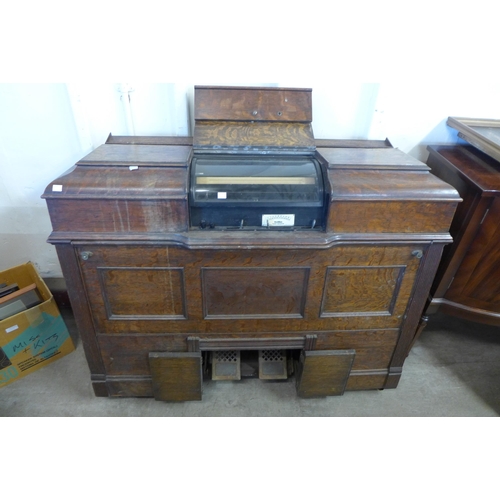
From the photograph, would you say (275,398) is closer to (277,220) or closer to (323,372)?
(323,372)

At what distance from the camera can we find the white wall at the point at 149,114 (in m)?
1.56

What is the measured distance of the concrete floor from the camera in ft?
5.43

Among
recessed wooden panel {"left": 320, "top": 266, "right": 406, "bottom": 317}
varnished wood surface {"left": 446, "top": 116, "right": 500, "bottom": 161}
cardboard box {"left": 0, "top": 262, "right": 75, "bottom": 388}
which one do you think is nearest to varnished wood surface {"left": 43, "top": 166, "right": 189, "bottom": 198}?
recessed wooden panel {"left": 320, "top": 266, "right": 406, "bottom": 317}

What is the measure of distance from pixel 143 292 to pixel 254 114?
2.85 feet

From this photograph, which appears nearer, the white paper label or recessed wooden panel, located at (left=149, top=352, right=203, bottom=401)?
the white paper label

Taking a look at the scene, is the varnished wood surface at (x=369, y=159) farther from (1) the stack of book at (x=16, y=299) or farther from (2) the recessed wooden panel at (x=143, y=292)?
(1) the stack of book at (x=16, y=299)

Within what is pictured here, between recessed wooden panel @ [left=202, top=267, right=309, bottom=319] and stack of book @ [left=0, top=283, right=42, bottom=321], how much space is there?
3.35 feet

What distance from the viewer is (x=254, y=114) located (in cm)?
142

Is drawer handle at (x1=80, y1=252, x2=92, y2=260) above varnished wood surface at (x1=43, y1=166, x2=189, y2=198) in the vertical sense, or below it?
below

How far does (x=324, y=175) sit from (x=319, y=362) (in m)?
0.84

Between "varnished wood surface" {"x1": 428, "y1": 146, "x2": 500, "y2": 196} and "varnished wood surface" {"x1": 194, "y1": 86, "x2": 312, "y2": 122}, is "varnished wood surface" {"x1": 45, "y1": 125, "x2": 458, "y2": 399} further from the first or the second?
"varnished wood surface" {"x1": 428, "y1": 146, "x2": 500, "y2": 196}

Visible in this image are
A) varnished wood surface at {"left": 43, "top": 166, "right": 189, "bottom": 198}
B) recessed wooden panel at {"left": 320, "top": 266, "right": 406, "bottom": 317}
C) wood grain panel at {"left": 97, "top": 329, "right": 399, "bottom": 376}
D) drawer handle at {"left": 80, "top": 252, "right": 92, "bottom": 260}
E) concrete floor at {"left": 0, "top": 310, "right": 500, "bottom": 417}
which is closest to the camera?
varnished wood surface at {"left": 43, "top": 166, "right": 189, "bottom": 198}

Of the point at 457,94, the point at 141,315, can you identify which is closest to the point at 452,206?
the point at 457,94

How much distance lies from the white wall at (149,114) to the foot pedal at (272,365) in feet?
3.80
